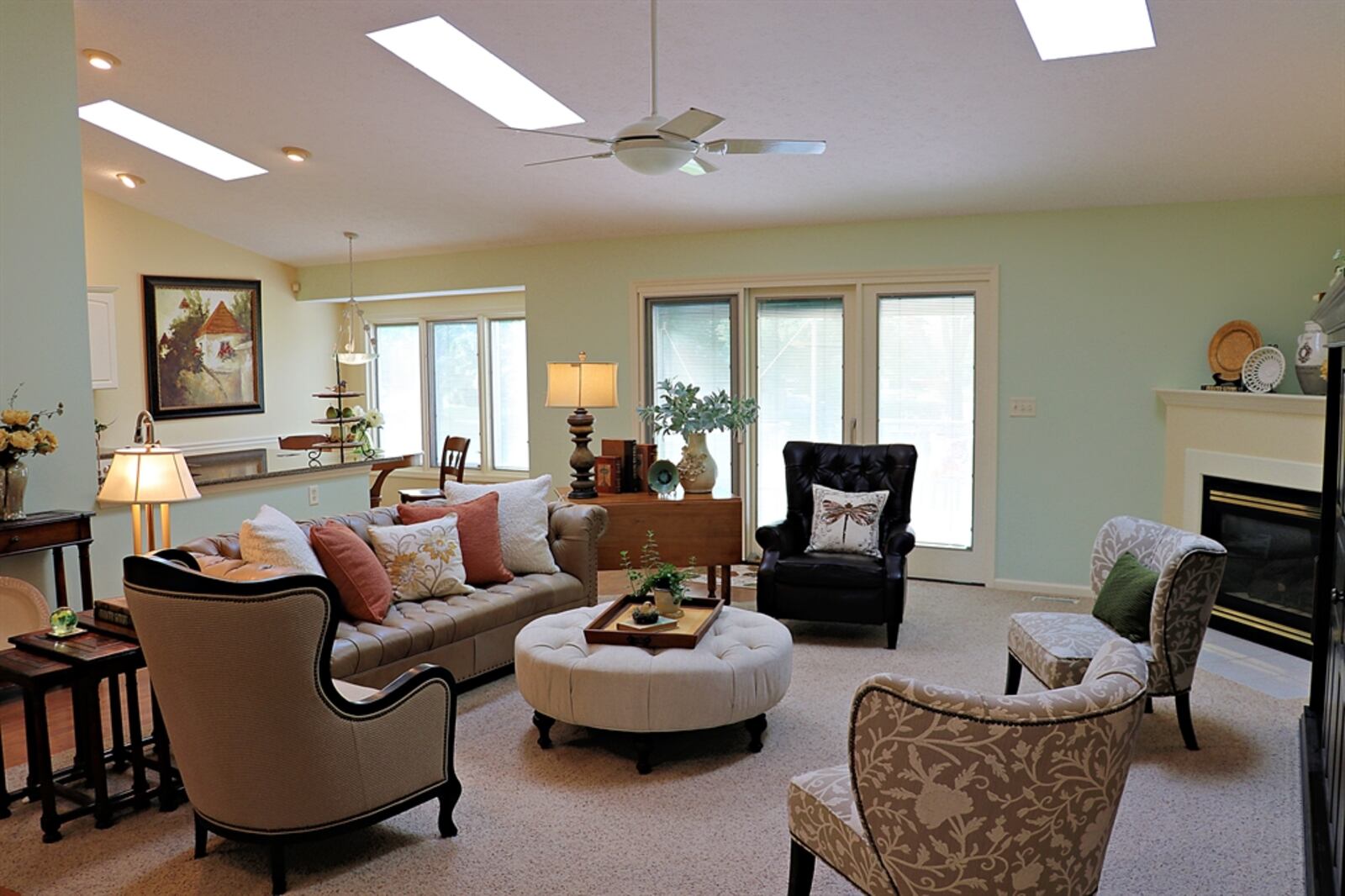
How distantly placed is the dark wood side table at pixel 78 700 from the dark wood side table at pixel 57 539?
1.08 metres

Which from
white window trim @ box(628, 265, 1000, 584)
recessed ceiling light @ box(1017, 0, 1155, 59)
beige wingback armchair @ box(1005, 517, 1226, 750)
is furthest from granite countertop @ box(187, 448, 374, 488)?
recessed ceiling light @ box(1017, 0, 1155, 59)

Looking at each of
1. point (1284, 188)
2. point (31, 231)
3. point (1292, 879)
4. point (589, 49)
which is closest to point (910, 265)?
point (1284, 188)

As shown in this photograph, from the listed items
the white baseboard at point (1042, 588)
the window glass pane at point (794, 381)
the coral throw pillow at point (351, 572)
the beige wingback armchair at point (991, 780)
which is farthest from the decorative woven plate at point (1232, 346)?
the coral throw pillow at point (351, 572)

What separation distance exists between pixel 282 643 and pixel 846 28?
3.24m

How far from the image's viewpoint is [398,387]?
31.7 feet

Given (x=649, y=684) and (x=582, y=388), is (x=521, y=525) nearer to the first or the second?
(x=582, y=388)

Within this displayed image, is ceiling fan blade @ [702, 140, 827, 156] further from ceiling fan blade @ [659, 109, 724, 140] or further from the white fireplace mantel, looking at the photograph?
the white fireplace mantel

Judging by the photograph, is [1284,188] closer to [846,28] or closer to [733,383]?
[846,28]

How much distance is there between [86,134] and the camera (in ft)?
20.5

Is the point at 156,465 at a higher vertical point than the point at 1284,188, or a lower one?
lower

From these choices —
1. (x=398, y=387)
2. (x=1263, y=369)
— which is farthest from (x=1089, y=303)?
(x=398, y=387)

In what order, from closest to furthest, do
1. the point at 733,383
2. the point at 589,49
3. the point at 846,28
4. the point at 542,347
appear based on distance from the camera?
1. the point at 846,28
2. the point at 589,49
3. the point at 733,383
4. the point at 542,347

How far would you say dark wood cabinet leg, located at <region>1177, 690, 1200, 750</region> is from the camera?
3.63 meters

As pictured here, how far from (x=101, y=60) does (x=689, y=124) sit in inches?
145
